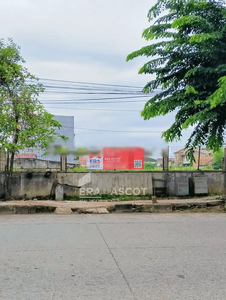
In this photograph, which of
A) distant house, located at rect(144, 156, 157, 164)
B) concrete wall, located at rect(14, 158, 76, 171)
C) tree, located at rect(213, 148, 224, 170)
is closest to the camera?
concrete wall, located at rect(14, 158, 76, 171)

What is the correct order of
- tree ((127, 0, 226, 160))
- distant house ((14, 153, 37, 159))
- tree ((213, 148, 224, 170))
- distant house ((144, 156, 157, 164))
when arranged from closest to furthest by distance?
tree ((127, 0, 226, 160)), distant house ((14, 153, 37, 159)), distant house ((144, 156, 157, 164)), tree ((213, 148, 224, 170))

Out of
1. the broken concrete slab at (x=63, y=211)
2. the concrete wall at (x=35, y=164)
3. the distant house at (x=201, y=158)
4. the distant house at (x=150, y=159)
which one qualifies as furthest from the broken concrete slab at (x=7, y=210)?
the distant house at (x=201, y=158)

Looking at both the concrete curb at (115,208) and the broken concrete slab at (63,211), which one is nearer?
the broken concrete slab at (63,211)

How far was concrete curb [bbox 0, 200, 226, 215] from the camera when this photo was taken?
10000 millimetres

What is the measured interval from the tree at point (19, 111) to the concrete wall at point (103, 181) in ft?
2.85

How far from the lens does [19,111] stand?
1116cm

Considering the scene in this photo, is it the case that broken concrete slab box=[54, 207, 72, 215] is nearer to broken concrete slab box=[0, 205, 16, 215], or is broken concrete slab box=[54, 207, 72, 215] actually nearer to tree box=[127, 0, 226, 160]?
broken concrete slab box=[0, 205, 16, 215]

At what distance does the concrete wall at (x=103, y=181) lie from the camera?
1259 cm

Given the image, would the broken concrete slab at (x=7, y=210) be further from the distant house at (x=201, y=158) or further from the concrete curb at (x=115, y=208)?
the distant house at (x=201, y=158)
